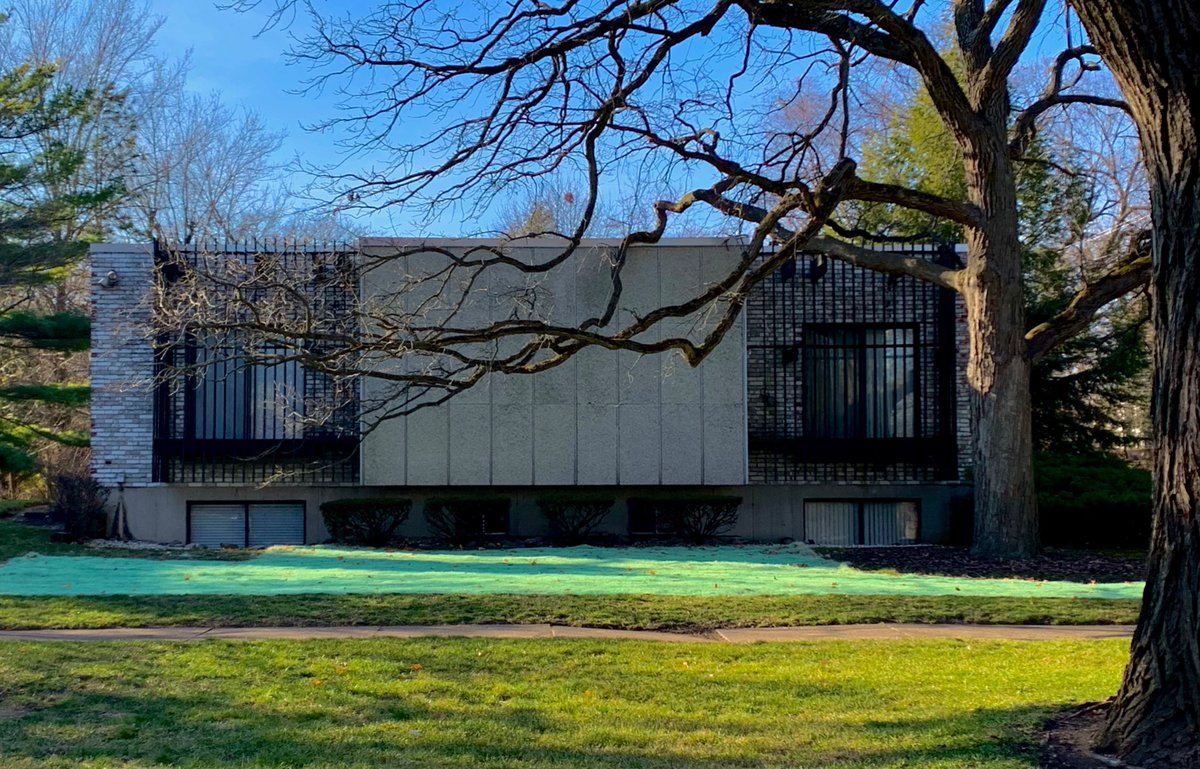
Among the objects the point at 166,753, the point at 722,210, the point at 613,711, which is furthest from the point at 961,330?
the point at 166,753

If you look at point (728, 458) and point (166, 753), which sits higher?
point (728, 458)

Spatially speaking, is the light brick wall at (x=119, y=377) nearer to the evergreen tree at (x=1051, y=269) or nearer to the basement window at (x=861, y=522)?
the basement window at (x=861, y=522)

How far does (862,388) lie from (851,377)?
262 millimetres

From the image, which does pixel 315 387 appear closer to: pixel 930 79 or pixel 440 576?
pixel 440 576

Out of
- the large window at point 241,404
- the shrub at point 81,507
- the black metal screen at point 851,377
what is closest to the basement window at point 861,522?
the black metal screen at point 851,377

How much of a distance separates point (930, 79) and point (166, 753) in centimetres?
1113

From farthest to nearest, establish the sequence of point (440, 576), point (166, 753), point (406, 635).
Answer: point (440, 576), point (406, 635), point (166, 753)

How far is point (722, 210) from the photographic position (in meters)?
14.1

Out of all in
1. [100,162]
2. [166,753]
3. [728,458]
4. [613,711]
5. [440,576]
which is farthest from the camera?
[100,162]

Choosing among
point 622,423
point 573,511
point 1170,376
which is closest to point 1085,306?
point 622,423

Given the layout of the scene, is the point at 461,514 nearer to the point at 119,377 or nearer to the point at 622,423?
the point at 622,423

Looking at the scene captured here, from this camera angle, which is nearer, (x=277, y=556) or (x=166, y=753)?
(x=166, y=753)

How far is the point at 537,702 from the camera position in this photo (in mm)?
6312

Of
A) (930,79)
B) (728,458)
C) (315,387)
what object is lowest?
(728,458)
